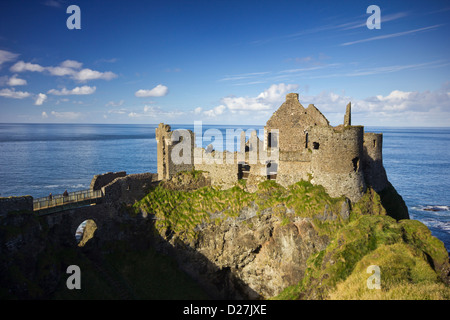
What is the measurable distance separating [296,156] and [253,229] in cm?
888

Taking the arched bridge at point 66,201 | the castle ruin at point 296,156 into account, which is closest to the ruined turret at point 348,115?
the castle ruin at point 296,156

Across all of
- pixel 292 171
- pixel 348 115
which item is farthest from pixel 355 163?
pixel 348 115

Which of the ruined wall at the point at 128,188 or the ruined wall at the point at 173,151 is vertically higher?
the ruined wall at the point at 173,151

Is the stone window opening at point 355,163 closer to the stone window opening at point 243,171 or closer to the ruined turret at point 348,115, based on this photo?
the ruined turret at point 348,115

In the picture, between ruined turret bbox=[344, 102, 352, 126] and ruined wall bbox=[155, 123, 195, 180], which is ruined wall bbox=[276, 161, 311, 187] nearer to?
ruined turret bbox=[344, 102, 352, 126]

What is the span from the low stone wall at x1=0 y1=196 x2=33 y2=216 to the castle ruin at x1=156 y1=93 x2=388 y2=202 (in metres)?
14.6

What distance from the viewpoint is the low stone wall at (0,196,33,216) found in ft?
73.8

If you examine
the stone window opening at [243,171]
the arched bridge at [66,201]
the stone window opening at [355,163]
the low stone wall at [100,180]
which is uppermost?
the stone window opening at [355,163]

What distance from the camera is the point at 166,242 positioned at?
103ft

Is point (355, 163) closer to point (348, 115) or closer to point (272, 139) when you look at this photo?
point (348, 115)

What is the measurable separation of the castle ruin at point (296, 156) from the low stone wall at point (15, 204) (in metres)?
14.6

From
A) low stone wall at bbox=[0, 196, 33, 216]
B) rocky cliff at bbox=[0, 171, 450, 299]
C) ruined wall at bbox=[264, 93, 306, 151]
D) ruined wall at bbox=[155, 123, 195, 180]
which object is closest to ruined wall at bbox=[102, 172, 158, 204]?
rocky cliff at bbox=[0, 171, 450, 299]

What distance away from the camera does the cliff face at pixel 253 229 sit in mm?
26828
